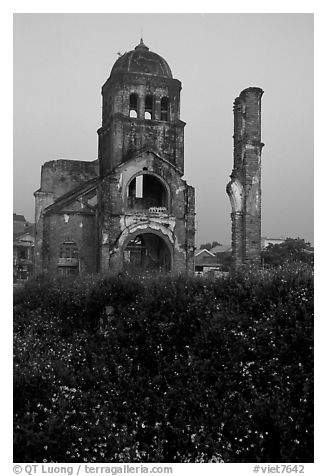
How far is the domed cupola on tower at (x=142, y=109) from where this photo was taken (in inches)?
942

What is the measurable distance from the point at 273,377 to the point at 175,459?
175 centimetres

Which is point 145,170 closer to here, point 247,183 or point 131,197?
point 131,197

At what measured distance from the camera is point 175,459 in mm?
7062

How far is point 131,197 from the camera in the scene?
24078 mm

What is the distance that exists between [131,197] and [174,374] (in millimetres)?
16505

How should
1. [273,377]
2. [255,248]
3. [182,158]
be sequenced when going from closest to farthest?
1. [273,377]
2. [255,248]
3. [182,158]

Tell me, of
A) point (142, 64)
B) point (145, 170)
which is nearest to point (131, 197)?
point (145, 170)

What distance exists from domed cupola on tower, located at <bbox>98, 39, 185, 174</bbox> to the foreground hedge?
49.3 ft

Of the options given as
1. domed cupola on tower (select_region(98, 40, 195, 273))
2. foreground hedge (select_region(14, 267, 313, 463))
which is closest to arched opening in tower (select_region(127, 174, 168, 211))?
domed cupola on tower (select_region(98, 40, 195, 273))

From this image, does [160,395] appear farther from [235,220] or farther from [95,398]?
[235,220]

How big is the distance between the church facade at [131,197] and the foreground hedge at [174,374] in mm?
12725

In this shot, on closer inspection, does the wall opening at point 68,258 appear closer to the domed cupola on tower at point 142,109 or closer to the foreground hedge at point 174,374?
the domed cupola on tower at point 142,109

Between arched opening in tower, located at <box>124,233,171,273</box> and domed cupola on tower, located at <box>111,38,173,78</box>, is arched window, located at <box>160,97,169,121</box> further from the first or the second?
arched opening in tower, located at <box>124,233,171,273</box>

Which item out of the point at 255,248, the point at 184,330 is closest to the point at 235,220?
the point at 255,248
